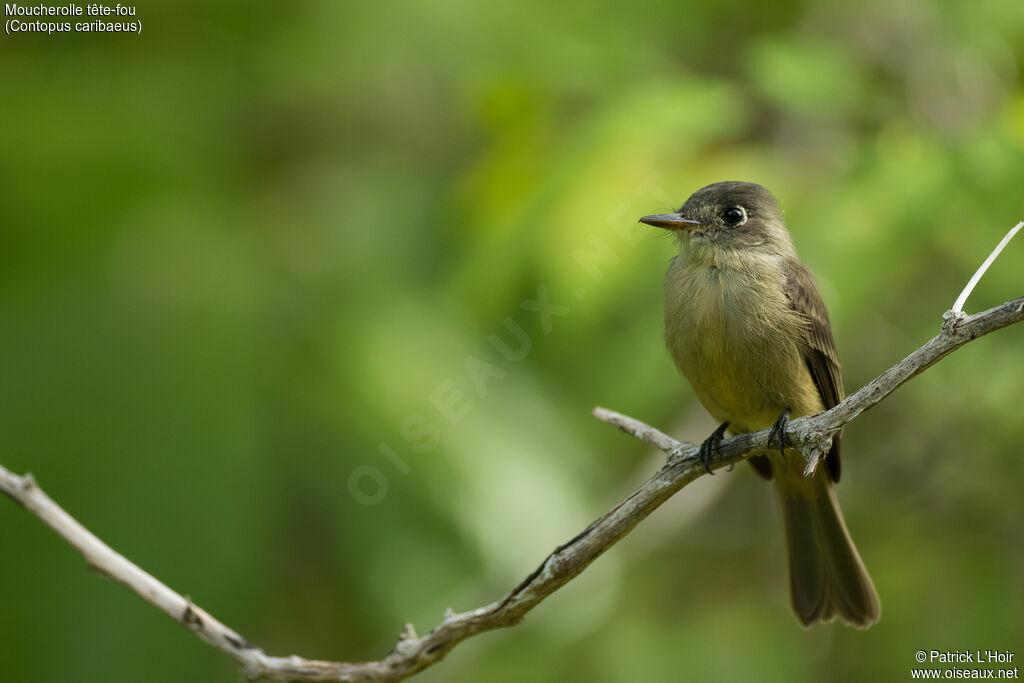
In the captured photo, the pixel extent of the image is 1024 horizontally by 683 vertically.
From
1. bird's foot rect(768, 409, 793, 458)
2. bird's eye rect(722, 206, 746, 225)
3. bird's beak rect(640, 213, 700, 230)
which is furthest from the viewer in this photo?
bird's eye rect(722, 206, 746, 225)

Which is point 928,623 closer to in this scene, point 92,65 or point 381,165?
A: point 381,165

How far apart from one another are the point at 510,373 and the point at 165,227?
4.84 ft

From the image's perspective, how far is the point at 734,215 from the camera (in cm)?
403

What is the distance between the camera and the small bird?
3.72 metres

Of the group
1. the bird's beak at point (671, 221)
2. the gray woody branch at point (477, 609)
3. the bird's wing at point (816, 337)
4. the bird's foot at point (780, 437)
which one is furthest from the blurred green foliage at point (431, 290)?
the gray woody branch at point (477, 609)

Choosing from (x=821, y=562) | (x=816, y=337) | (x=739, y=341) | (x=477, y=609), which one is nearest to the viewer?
(x=477, y=609)

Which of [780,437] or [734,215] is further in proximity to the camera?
[734,215]

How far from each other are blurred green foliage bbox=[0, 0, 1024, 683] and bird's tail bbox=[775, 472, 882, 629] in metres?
0.57

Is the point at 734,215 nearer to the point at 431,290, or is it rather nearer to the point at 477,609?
the point at 431,290

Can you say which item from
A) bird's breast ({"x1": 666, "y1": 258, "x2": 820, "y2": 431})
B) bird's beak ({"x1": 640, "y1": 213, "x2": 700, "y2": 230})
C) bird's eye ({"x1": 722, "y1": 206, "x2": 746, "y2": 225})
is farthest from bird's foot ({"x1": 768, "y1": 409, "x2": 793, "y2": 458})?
bird's eye ({"x1": 722, "y1": 206, "x2": 746, "y2": 225})

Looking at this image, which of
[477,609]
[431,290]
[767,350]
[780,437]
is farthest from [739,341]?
[477,609]

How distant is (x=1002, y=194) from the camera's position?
3254 millimetres

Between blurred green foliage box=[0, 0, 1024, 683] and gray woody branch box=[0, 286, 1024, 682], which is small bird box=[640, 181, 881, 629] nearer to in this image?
blurred green foliage box=[0, 0, 1024, 683]

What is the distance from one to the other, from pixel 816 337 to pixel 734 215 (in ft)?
1.85
